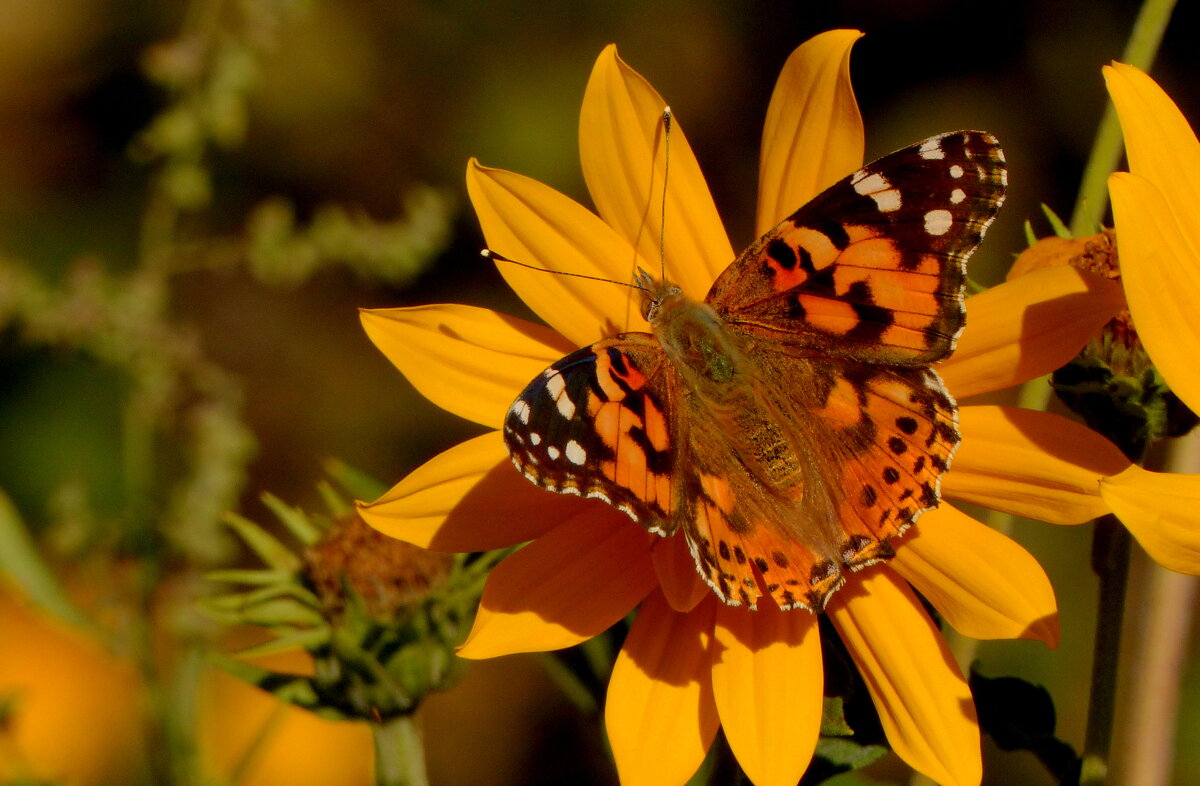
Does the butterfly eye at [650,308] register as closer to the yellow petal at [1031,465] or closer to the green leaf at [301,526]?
the yellow petal at [1031,465]

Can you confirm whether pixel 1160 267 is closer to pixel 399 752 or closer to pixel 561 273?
pixel 561 273

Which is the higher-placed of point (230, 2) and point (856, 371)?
point (230, 2)

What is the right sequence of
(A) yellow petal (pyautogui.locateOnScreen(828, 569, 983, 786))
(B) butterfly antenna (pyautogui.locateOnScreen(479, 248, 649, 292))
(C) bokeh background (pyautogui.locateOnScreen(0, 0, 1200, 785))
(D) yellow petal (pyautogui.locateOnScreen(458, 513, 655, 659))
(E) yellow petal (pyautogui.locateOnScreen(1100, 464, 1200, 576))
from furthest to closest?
(C) bokeh background (pyautogui.locateOnScreen(0, 0, 1200, 785)) < (B) butterfly antenna (pyautogui.locateOnScreen(479, 248, 649, 292)) < (D) yellow petal (pyautogui.locateOnScreen(458, 513, 655, 659)) < (A) yellow petal (pyautogui.locateOnScreen(828, 569, 983, 786)) < (E) yellow petal (pyautogui.locateOnScreen(1100, 464, 1200, 576))

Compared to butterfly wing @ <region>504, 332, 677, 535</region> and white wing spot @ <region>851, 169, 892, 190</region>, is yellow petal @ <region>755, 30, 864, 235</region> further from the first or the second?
butterfly wing @ <region>504, 332, 677, 535</region>

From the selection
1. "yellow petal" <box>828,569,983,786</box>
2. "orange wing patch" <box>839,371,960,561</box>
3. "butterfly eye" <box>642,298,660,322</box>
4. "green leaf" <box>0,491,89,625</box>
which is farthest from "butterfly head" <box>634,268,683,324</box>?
"green leaf" <box>0,491,89,625</box>

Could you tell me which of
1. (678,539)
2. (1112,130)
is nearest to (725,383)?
(678,539)

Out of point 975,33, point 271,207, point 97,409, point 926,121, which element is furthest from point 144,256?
point 975,33

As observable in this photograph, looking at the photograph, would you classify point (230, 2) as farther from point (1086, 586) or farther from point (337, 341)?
point (1086, 586)
